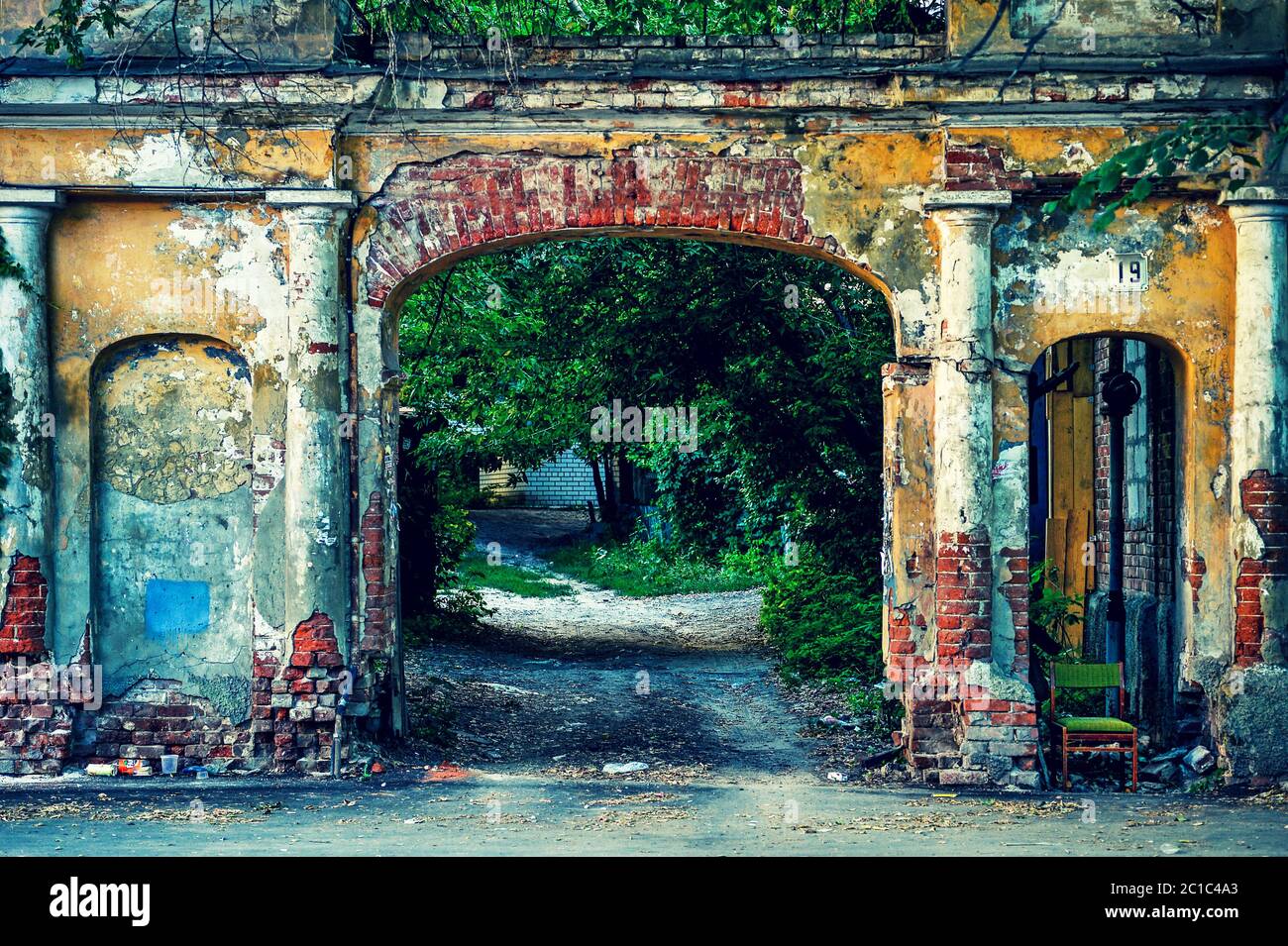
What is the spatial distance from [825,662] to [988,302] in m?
5.33

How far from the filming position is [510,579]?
2147 centimetres

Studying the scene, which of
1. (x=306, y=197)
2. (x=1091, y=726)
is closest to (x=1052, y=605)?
(x=1091, y=726)

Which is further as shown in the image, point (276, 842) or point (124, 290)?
point (124, 290)

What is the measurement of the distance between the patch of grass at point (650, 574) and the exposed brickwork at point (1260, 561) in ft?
35.8

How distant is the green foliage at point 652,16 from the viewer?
27.3 ft

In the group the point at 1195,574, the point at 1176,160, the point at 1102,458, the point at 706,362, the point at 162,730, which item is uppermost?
the point at 1176,160

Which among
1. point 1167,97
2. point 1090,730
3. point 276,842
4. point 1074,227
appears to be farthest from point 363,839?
point 1167,97

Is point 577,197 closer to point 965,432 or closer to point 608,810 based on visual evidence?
point 965,432

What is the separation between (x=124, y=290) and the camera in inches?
316

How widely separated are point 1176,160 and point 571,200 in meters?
3.41

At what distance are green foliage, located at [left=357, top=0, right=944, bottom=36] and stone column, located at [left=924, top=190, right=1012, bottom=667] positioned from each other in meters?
1.55

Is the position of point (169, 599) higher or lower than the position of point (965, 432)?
lower

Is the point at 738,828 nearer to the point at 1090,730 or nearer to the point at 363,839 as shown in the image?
the point at 363,839

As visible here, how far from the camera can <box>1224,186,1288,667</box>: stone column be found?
780cm
